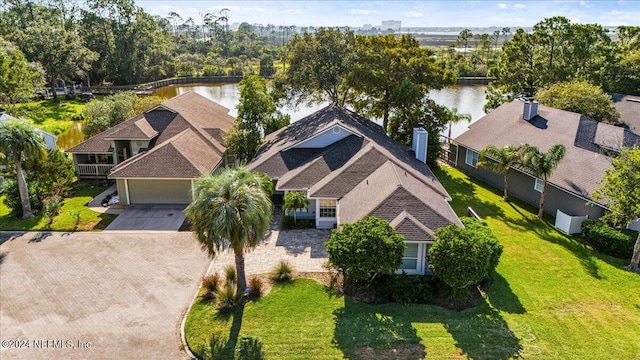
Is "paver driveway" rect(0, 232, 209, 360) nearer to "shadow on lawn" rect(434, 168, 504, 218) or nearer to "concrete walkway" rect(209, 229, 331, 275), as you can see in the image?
"concrete walkway" rect(209, 229, 331, 275)

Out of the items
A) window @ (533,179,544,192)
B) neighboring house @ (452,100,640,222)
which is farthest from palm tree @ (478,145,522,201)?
window @ (533,179,544,192)

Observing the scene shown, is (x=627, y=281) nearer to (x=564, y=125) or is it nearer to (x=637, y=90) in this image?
(x=564, y=125)

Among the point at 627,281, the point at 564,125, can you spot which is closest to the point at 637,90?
the point at 564,125

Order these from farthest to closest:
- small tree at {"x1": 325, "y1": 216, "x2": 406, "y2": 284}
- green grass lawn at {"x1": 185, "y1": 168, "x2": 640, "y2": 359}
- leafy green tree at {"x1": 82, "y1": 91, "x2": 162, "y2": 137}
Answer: leafy green tree at {"x1": 82, "y1": 91, "x2": 162, "y2": 137}, small tree at {"x1": 325, "y1": 216, "x2": 406, "y2": 284}, green grass lawn at {"x1": 185, "y1": 168, "x2": 640, "y2": 359}

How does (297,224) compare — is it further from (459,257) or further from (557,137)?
(557,137)

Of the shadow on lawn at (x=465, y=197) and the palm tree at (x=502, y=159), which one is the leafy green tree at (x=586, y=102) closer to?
the palm tree at (x=502, y=159)

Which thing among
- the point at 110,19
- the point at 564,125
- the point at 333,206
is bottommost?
the point at 333,206

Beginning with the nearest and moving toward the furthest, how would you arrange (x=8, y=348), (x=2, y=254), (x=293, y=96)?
(x=8, y=348)
(x=2, y=254)
(x=293, y=96)
